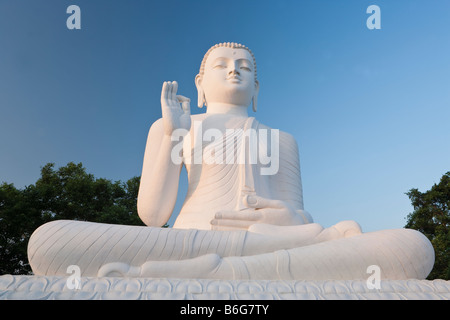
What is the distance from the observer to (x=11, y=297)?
2615mm

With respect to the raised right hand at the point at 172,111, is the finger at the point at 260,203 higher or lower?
lower

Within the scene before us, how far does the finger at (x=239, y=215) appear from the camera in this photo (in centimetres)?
431

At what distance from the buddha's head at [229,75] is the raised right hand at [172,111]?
75 cm

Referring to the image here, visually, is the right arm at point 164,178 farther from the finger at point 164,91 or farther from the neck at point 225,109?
the neck at point 225,109

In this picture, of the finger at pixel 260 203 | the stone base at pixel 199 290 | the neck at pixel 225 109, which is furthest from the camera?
the neck at pixel 225 109

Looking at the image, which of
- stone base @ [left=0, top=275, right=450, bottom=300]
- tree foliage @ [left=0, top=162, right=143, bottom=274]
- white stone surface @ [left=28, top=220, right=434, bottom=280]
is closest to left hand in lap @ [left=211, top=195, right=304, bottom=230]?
white stone surface @ [left=28, top=220, right=434, bottom=280]

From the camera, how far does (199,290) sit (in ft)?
9.25

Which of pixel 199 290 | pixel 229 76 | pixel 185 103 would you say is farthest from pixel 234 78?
pixel 199 290

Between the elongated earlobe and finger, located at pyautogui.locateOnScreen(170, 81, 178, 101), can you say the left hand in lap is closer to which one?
finger, located at pyautogui.locateOnScreen(170, 81, 178, 101)

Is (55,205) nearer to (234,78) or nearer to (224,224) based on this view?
(234,78)

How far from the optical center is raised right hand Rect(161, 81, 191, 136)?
15.8 ft

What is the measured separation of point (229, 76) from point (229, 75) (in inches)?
0.6

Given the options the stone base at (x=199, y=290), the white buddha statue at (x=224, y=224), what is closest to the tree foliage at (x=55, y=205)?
the white buddha statue at (x=224, y=224)
